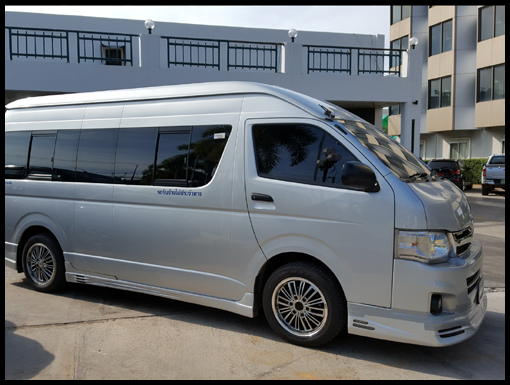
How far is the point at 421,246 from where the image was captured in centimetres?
390

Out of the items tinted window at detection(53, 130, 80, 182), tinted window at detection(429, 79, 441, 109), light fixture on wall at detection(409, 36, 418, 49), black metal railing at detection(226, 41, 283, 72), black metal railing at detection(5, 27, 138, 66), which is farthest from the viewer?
tinted window at detection(429, 79, 441, 109)

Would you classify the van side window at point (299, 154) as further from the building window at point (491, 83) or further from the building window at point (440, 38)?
the building window at point (440, 38)

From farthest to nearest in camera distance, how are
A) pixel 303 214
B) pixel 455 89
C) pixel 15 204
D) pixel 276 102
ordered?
pixel 455 89, pixel 15 204, pixel 276 102, pixel 303 214

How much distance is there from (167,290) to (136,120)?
202 cm

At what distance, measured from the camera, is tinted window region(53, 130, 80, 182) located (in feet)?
19.5

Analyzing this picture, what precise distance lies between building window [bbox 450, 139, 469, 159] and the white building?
1837cm

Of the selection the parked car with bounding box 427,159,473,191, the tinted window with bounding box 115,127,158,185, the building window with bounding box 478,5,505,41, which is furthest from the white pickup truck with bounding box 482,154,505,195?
the tinted window with bounding box 115,127,158,185

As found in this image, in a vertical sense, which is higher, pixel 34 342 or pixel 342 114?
pixel 342 114

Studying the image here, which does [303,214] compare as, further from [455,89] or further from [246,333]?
[455,89]

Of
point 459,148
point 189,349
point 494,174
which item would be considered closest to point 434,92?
point 459,148

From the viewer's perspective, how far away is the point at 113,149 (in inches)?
221

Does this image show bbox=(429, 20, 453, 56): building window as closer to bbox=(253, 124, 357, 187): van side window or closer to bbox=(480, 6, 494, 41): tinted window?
bbox=(480, 6, 494, 41): tinted window

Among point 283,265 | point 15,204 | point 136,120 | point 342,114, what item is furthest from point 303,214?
point 15,204

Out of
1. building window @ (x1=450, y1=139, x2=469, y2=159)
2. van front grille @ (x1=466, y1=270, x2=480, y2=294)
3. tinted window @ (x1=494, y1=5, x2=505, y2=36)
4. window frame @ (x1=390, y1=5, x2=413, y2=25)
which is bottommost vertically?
van front grille @ (x1=466, y1=270, x2=480, y2=294)
